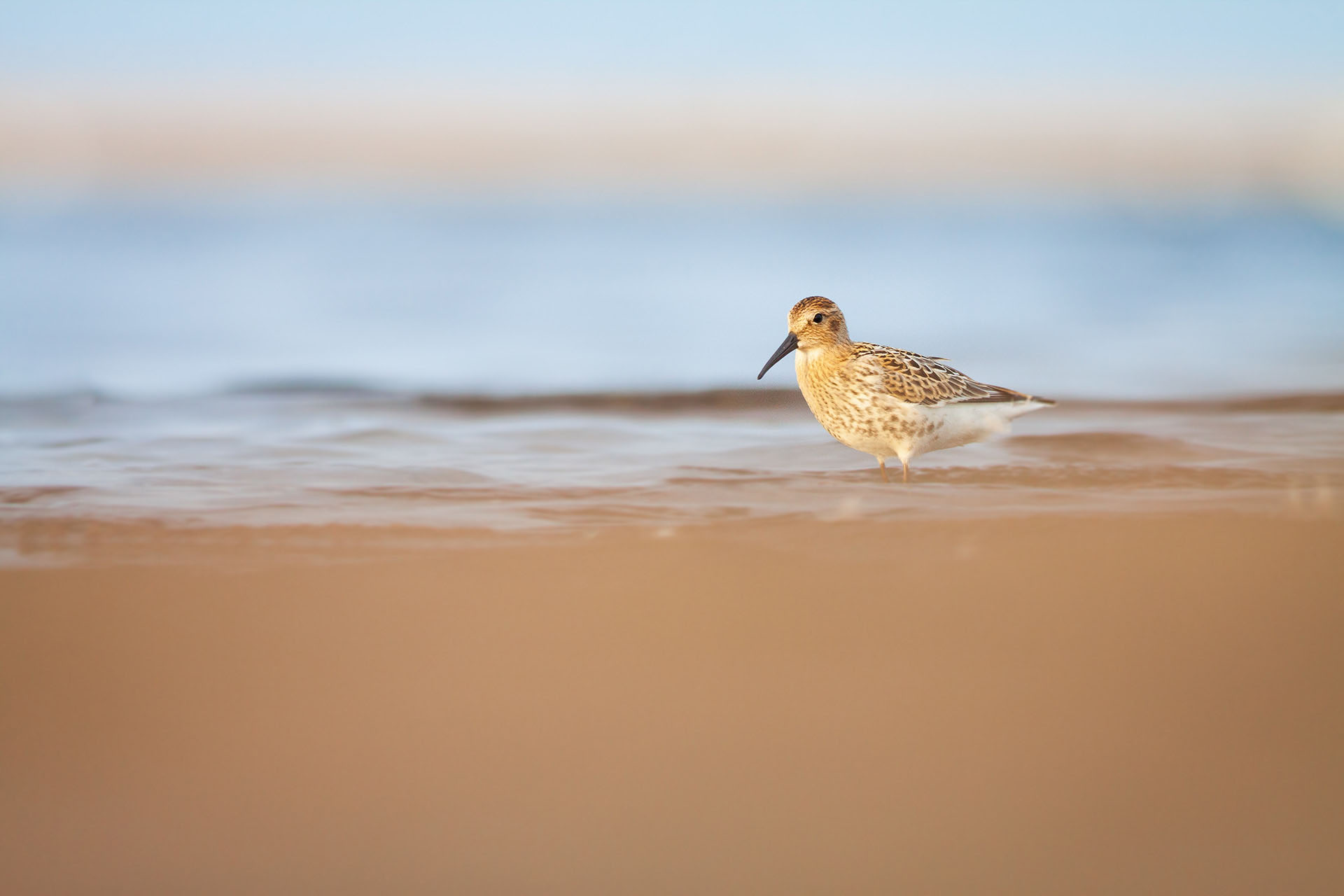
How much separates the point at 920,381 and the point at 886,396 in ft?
0.59

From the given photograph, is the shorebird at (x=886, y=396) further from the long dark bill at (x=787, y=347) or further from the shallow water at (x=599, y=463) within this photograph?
the shallow water at (x=599, y=463)

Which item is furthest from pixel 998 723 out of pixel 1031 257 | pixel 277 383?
pixel 1031 257

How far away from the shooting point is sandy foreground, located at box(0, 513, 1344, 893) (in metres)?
2.04

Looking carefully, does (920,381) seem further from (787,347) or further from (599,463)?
(599,463)

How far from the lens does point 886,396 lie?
14.7ft

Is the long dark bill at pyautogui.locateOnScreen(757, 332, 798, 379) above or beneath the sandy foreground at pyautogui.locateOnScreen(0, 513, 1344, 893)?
above

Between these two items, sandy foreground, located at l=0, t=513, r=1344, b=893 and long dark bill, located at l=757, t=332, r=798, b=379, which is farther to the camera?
long dark bill, located at l=757, t=332, r=798, b=379

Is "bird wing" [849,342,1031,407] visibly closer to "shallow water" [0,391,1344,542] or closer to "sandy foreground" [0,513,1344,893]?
"shallow water" [0,391,1344,542]

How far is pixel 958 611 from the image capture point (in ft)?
9.37

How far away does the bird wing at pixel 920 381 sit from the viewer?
4.49 m

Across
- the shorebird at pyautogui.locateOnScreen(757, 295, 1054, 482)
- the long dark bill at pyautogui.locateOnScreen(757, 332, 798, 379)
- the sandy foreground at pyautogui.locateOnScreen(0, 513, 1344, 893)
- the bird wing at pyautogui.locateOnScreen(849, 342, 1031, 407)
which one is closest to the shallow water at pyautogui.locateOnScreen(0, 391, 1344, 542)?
the shorebird at pyautogui.locateOnScreen(757, 295, 1054, 482)

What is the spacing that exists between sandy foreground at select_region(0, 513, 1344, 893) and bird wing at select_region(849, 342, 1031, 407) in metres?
1.31

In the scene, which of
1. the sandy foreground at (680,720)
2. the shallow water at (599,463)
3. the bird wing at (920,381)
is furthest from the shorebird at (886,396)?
the sandy foreground at (680,720)

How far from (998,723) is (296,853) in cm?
147
